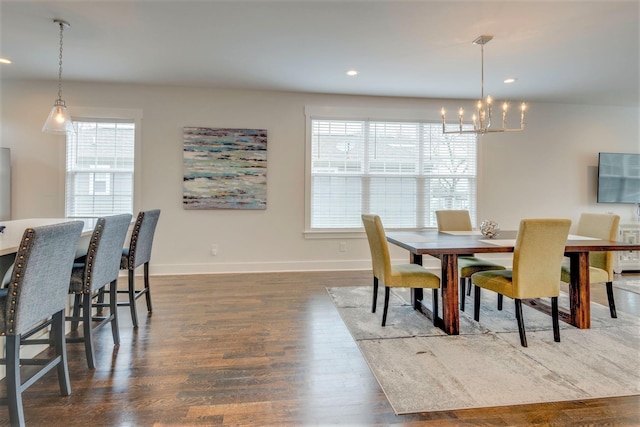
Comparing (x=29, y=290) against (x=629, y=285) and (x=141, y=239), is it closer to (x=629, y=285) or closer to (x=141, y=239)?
(x=141, y=239)

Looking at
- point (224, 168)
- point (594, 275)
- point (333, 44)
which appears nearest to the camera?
point (594, 275)

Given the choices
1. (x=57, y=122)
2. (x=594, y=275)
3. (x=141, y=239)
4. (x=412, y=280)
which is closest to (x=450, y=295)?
(x=412, y=280)

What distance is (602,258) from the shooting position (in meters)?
3.13

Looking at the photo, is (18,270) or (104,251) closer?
(18,270)

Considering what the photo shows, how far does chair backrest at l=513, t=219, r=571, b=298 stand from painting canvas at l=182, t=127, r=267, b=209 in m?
3.29

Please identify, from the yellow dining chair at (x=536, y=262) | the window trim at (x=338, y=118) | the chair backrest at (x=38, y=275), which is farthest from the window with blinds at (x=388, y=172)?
the chair backrest at (x=38, y=275)

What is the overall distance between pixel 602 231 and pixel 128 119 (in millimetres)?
5525

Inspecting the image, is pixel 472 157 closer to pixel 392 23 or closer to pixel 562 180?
pixel 562 180

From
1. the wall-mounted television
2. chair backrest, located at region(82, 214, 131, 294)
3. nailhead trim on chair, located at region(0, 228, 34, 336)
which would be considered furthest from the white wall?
nailhead trim on chair, located at region(0, 228, 34, 336)

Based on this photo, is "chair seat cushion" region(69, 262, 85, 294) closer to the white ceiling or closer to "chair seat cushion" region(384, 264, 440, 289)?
the white ceiling

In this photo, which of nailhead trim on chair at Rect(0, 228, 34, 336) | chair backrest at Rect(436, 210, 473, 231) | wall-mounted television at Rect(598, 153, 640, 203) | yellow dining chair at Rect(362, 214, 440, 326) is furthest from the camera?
wall-mounted television at Rect(598, 153, 640, 203)

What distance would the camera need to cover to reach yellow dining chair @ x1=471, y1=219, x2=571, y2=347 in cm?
247

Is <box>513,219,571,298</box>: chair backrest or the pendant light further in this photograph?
the pendant light

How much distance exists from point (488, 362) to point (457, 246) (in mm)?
857
